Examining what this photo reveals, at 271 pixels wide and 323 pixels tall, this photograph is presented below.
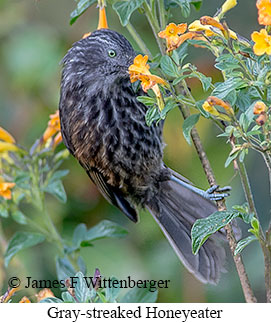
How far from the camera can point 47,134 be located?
2.88 metres

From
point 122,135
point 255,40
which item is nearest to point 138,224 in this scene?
point 122,135

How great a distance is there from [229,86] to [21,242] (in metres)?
1.39

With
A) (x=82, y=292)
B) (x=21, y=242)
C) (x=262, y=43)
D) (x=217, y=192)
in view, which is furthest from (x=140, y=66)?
(x=21, y=242)

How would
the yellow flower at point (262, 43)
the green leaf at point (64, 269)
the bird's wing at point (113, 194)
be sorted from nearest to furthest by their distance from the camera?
the yellow flower at point (262, 43) → the green leaf at point (64, 269) → the bird's wing at point (113, 194)

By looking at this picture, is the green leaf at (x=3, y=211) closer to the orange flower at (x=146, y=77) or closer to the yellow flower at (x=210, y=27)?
the orange flower at (x=146, y=77)

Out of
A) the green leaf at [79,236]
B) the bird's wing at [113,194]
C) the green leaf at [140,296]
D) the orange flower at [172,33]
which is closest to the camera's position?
the orange flower at [172,33]

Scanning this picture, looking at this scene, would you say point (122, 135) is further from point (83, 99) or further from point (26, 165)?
point (26, 165)

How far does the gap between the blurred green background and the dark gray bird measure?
0.19m

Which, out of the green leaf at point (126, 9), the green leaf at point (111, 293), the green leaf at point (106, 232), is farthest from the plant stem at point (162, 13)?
the green leaf at point (106, 232)

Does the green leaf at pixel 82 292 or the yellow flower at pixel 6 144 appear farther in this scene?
the yellow flower at pixel 6 144

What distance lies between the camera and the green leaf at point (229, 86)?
5.59 ft

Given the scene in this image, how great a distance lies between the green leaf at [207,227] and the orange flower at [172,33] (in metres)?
0.50

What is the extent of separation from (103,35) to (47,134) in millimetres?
493

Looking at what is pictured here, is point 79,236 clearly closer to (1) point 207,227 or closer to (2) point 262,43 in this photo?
(1) point 207,227
